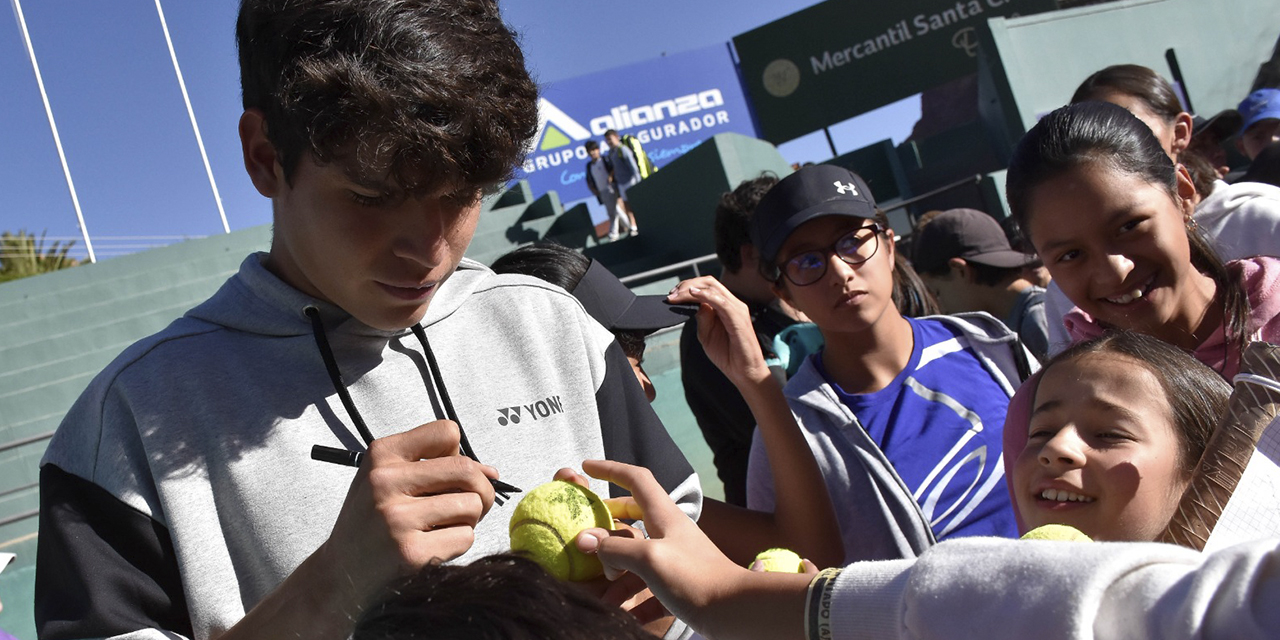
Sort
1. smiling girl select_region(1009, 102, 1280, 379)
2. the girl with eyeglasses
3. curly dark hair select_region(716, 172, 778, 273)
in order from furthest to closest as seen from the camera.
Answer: curly dark hair select_region(716, 172, 778, 273), the girl with eyeglasses, smiling girl select_region(1009, 102, 1280, 379)

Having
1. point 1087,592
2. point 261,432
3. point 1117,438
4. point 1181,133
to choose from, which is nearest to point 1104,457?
point 1117,438

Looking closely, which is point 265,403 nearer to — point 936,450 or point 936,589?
point 936,589

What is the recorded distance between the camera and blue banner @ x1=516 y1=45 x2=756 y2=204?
62.3ft

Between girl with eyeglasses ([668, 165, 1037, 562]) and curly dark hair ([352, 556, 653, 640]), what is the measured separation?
127cm

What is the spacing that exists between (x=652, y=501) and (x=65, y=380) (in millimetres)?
11548

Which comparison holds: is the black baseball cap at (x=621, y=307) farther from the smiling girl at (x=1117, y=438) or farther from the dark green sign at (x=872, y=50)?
the dark green sign at (x=872, y=50)

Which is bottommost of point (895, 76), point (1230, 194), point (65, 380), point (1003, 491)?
point (1003, 491)

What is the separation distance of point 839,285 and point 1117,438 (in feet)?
3.16

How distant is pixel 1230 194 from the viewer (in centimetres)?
244

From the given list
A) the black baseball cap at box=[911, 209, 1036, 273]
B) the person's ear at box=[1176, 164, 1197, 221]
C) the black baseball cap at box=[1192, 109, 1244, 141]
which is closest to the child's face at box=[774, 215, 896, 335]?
the person's ear at box=[1176, 164, 1197, 221]

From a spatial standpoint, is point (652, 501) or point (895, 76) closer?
point (652, 501)

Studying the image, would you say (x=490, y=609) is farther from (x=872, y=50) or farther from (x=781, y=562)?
(x=872, y=50)

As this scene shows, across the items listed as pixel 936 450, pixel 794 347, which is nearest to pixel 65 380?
pixel 794 347

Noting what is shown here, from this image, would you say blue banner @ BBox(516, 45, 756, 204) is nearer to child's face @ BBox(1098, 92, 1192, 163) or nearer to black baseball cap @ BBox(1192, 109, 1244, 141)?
black baseball cap @ BBox(1192, 109, 1244, 141)
